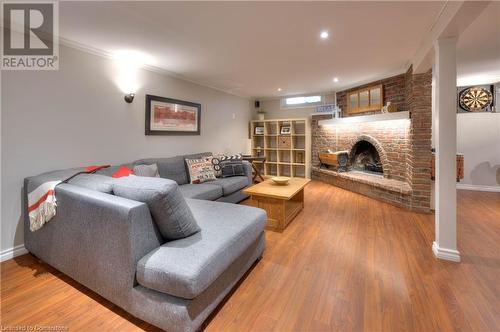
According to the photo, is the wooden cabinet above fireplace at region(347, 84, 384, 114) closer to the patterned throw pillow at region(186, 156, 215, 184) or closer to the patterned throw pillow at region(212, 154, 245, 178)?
the patterned throw pillow at region(212, 154, 245, 178)

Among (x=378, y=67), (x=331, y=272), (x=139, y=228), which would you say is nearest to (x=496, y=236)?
(x=331, y=272)

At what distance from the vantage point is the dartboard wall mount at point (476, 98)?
447 cm

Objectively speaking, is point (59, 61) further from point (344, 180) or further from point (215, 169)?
point (344, 180)

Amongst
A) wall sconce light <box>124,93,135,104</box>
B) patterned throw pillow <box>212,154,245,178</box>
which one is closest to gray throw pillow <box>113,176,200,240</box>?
wall sconce light <box>124,93,135,104</box>

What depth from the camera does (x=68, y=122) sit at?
8.15ft

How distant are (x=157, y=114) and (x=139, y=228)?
2635mm

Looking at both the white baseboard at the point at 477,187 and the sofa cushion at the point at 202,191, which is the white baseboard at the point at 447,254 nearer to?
the sofa cushion at the point at 202,191

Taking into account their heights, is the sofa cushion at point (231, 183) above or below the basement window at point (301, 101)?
below

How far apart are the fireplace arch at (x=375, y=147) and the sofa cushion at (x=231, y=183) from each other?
2.66 m

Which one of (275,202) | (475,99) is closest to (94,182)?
(275,202)

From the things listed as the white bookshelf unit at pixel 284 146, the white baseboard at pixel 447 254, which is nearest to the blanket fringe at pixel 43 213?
the white baseboard at pixel 447 254

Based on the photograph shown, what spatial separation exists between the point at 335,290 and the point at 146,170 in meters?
2.54

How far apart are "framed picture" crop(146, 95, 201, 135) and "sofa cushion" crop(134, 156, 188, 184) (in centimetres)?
49

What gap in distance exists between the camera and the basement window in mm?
5781
